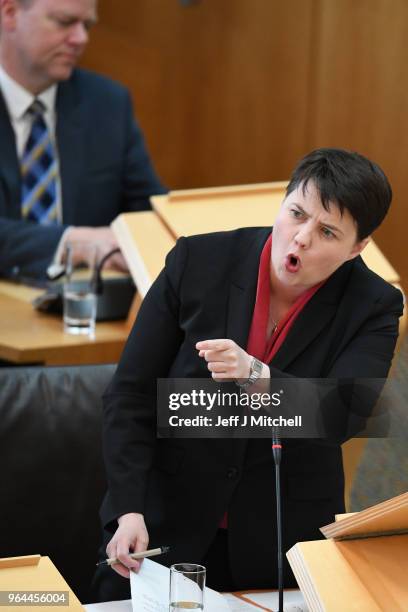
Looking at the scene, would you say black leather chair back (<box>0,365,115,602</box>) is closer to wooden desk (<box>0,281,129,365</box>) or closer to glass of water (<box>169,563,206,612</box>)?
wooden desk (<box>0,281,129,365</box>)

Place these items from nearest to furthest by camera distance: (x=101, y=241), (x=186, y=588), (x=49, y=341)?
(x=186, y=588), (x=49, y=341), (x=101, y=241)

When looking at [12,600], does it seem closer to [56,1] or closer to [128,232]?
[128,232]

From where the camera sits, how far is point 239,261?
65.2 inches

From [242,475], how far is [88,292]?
135 cm

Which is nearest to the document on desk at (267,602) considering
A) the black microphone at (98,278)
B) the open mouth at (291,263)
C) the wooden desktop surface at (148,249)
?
the open mouth at (291,263)

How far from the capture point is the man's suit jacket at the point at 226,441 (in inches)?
63.6

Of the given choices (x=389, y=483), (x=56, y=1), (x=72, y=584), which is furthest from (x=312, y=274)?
(x=56, y=1)

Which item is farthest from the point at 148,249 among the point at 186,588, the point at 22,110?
the point at 22,110

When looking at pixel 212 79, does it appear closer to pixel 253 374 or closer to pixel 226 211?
pixel 226 211

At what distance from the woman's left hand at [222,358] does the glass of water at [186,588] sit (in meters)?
0.25

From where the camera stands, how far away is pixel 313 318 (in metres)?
1.61

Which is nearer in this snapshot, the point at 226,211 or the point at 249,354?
the point at 249,354

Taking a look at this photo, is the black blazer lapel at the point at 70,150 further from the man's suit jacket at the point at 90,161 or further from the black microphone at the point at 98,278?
the black microphone at the point at 98,278

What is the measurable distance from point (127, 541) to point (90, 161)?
7.01 ft
